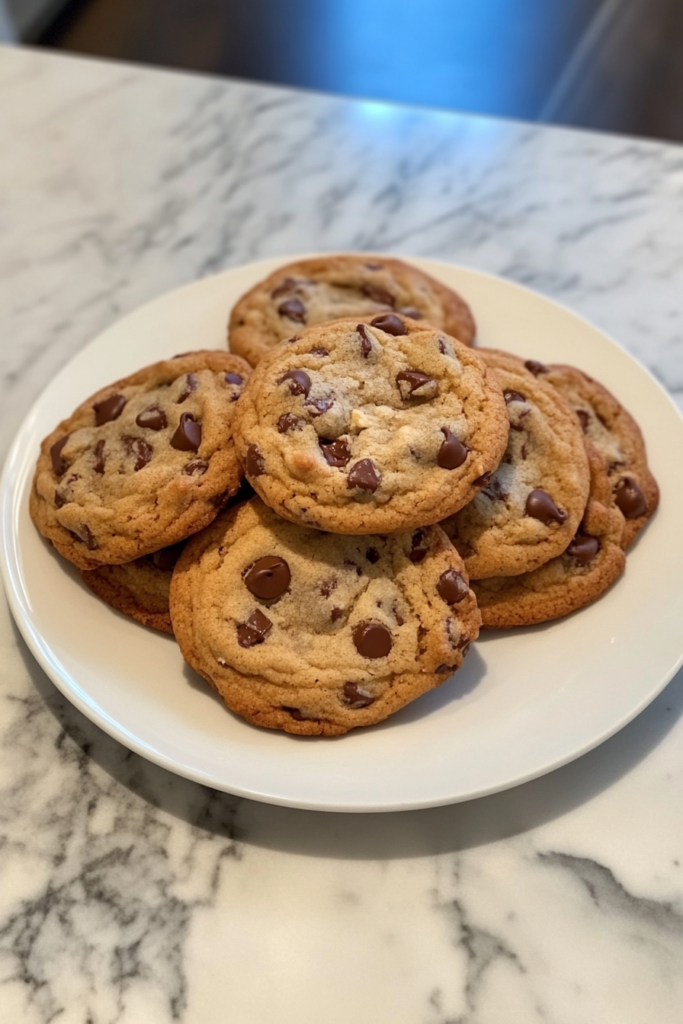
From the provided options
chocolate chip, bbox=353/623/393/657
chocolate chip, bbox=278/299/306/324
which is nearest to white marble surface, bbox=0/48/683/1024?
chocolate chip, bbox=353/623/393/657

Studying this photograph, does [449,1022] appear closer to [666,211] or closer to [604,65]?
[666,211]

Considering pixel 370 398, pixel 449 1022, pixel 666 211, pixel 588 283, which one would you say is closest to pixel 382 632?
pixel 370 398

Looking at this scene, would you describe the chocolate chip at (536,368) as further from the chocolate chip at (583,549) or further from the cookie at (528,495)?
the chocolate chip at (583,549)

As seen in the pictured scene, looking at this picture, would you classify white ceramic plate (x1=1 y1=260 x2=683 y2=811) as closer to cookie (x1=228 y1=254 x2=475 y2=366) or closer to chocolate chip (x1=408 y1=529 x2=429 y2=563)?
chocolate chip (x1=408 y1=529 x2=429 y2=563)

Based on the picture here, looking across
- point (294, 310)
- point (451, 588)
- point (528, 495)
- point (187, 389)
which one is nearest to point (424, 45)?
point (294, 310)

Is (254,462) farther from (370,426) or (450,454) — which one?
(450,454)
